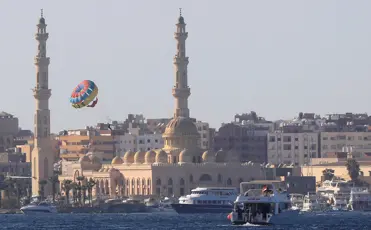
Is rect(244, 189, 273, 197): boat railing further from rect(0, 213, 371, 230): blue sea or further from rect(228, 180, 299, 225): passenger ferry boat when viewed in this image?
rect(0, 213, 371, 230): blue sea

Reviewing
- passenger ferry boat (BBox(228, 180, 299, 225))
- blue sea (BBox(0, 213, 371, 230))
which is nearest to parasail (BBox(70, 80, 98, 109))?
blue sea (BBox(0, 213, 371, 230))

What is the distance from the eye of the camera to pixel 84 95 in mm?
195000

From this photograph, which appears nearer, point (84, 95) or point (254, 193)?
point (254, 193)

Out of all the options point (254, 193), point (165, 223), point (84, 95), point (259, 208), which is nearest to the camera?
point (259, 208)

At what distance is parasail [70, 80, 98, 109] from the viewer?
193625mm

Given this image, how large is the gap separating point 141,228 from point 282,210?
13.3 m

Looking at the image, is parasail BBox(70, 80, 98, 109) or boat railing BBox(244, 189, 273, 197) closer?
boat railing BBox(244, 189, 273, 197)

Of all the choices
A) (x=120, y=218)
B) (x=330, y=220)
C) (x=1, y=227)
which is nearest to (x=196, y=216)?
(x=120, y=218)

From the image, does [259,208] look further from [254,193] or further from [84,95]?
[84,95]

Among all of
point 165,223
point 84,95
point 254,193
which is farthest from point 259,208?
point 84,95

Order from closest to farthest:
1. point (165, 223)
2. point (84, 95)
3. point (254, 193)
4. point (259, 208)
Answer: point (259, 208) → point (254, 193) → point (165, 223) → point (84, 95)

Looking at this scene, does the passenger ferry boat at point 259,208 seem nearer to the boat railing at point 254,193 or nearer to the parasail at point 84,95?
the boat railing at point 254,193

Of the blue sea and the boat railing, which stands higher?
the boat railing

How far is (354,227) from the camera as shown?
529 ft
